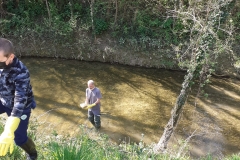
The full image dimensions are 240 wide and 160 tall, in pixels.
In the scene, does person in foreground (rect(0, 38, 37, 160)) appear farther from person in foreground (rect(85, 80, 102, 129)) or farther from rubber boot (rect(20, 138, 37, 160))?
person in foreground (rect(85, 80, 102, 129))

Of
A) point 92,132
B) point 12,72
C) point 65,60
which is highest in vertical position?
point 12,72

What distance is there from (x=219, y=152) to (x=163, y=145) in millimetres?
1579

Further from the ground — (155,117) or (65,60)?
(65,60)

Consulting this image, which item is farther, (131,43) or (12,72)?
(131,43)

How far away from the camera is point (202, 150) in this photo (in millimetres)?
6445

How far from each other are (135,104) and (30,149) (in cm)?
514

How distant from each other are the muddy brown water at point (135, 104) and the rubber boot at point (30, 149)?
2.20 m

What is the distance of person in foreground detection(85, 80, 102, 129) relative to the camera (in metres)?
6.00

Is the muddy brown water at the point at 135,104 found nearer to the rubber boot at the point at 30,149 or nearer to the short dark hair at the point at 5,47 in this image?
the rubber boot at the point at 30,149

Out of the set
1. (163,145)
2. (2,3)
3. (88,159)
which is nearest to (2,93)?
(88,159)

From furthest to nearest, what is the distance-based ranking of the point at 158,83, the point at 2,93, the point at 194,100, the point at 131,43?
the point at 131,43, the point at 158,83, the point at 194,100, the point at 2,93

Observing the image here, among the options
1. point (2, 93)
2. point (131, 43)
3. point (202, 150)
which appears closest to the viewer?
point (2, 93)

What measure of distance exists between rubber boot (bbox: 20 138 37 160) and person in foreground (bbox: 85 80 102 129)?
109 inches

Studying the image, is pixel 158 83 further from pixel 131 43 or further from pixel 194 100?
pixel 131 43
